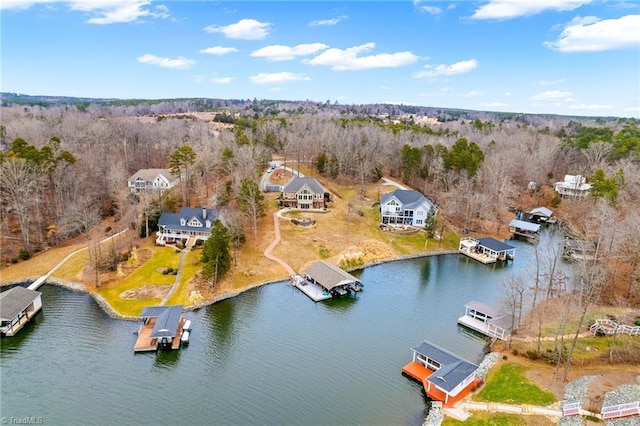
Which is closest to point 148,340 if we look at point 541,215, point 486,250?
point 486,250

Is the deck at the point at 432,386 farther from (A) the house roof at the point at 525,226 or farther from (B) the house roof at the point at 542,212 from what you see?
(B) the house roof at the point at 542,212

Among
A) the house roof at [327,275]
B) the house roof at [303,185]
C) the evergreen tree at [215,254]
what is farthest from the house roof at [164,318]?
the house roof at [303,185]

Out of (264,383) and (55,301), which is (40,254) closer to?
(55,301)

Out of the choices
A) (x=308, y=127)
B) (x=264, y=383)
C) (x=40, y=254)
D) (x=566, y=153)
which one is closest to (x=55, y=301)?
(x=40, y=254)

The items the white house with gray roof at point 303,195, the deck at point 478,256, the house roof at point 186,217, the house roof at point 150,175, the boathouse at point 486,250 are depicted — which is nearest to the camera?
the deck at point 478,256

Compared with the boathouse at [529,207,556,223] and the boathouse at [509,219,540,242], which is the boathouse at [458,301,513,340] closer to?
the boathouse at [509,219,540,242]

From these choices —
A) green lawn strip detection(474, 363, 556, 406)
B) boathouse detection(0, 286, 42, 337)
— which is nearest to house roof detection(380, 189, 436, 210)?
green lawn strip detection(474, 363, 556, 406)
